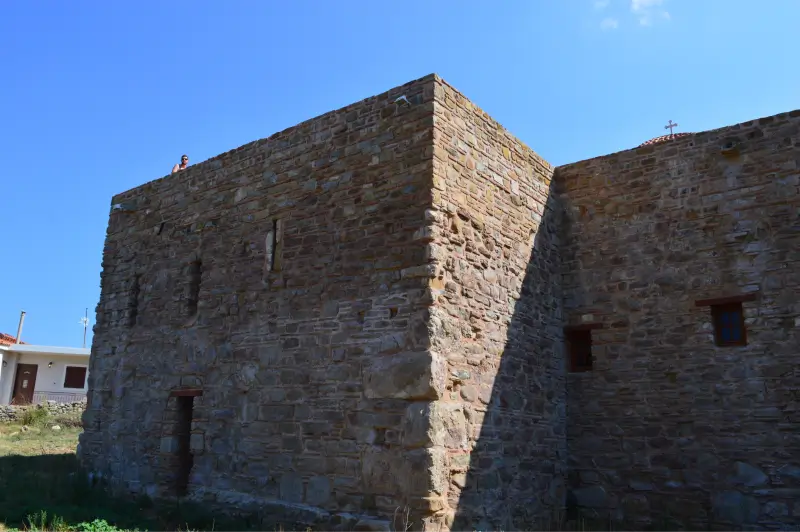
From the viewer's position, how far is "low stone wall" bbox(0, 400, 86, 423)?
70.5ft

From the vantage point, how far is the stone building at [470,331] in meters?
7.00

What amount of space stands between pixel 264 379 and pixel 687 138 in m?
6.21

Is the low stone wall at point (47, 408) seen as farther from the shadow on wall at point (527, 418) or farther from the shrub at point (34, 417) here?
the shadow on wall at point (527, 418)

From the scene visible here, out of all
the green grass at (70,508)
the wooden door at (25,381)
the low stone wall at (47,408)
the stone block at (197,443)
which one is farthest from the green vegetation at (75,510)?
the wooden door at (25,381)

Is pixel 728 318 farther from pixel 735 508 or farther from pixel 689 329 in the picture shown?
pixel 735 508

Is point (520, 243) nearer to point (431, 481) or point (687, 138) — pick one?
point (687, 138)

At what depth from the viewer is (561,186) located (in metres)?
9.76

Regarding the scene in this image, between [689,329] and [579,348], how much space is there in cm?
149

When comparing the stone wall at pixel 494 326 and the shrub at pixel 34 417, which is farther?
the shrub at pixel 34 417

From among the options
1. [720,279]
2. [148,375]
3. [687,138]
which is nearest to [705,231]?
[720,279]

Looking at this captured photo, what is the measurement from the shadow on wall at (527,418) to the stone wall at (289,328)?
3.31 feet

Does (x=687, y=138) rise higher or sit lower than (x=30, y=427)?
higher

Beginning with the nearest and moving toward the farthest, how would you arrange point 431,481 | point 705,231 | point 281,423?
point 431,481 < point 281,423 < point 705,231

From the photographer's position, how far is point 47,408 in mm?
21547
